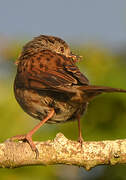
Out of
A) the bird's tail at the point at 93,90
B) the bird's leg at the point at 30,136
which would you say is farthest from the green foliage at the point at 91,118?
the bird's tail at the point at 93,90

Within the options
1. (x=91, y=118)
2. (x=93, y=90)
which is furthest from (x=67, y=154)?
(x=91, y=118)

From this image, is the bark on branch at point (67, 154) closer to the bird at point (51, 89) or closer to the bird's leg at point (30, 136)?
the bird's leg at point (30, 136)

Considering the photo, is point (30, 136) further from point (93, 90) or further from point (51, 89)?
point (93, 90)

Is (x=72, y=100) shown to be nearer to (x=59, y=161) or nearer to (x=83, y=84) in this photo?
(x=83, y=84)

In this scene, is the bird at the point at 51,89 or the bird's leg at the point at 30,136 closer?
the bird's leg at the point at 30,136

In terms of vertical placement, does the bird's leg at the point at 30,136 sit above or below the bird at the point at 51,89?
below

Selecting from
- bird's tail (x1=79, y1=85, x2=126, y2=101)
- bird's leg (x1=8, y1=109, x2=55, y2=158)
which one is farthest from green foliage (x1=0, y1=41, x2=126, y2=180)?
bird's tail (x1=79, y1=85, x2=126, y2=101)

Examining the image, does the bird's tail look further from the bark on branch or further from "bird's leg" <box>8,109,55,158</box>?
"bird's leg" <box>8,109,55,158</box>
